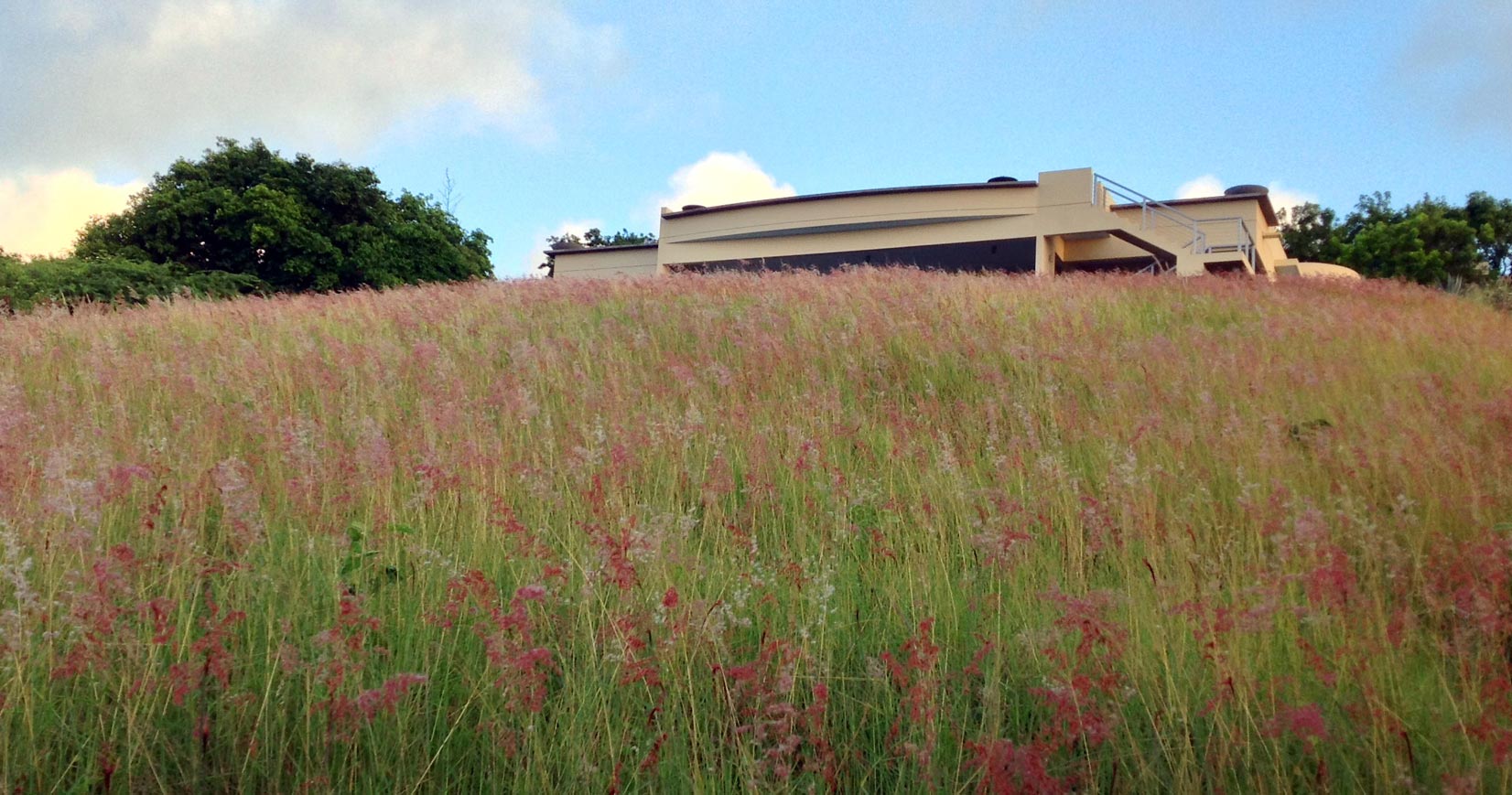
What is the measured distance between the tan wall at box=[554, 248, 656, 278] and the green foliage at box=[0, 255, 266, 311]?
35.1 ft

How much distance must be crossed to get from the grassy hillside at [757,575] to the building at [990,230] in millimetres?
14719

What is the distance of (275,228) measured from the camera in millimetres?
26094

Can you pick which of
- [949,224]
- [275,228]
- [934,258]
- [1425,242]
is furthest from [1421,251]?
[275,228]

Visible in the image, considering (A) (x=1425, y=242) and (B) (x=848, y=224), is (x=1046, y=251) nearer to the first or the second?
(B) (x=848, y=224)

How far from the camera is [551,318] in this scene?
8.96 m

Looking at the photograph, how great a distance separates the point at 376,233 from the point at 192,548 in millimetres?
26770

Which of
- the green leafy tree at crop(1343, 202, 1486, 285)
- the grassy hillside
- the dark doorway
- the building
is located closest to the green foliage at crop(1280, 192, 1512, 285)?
the green leafy tree at crop(1343, 202, 1486, 285)

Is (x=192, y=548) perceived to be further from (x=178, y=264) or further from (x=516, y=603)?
(x=178, y=264)

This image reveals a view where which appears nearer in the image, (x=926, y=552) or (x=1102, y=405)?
(x=926, y=552)

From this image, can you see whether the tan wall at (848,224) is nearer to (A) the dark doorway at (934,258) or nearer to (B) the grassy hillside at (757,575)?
(A) the dark doorway at (934,258)

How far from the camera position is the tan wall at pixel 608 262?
27.4 metres

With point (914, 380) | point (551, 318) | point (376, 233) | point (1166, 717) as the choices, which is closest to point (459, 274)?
point (376, 233)

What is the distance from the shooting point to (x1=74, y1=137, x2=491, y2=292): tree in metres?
25.9

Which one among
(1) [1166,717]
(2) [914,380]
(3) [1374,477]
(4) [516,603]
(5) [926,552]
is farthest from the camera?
(2) [914,380]
